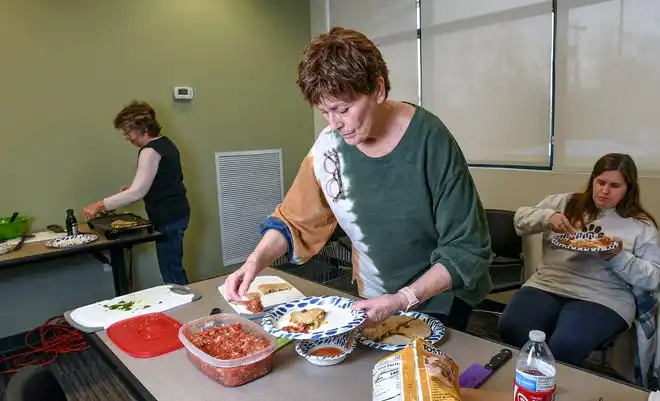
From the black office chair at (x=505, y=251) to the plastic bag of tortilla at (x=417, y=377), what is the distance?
1.95 metres

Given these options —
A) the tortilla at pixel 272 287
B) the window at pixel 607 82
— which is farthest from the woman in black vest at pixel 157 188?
the window at pixel 607 82

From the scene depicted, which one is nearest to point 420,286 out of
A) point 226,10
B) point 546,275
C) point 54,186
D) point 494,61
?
point 546,275

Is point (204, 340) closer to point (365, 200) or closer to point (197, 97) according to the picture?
point (365, 200)

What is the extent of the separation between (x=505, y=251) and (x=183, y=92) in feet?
8.48

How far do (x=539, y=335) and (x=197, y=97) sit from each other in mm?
3386

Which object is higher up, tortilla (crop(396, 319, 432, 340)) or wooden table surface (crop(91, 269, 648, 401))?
tortilla (crop(396, 319, 432, 340))

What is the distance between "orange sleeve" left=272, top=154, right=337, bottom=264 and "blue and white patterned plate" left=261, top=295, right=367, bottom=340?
152 mm

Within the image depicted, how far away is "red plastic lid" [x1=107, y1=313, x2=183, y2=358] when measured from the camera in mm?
1265

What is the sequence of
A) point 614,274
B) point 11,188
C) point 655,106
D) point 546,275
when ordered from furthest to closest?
point 11,188, point 655,106, point 546,275, point 614,274

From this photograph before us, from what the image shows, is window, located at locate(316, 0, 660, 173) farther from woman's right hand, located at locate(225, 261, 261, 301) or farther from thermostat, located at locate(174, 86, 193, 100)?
woman's right hand, located at locate(225, 261, 261, 301)

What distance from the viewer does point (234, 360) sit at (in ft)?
3.50

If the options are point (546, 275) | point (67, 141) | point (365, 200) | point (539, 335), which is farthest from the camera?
point (67, 141)

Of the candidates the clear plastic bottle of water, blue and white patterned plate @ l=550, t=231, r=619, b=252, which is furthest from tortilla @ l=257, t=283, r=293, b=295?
blue and white patterned plate @ l=550, t=231, r=619, b=252

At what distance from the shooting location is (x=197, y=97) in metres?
3.78
